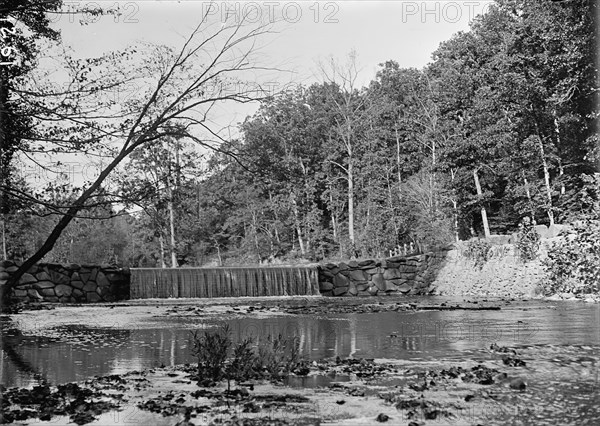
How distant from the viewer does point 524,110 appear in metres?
23.5

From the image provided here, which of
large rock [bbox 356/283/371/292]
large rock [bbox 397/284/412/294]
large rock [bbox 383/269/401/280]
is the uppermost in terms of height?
large rock [bbox 383/269/401/280]

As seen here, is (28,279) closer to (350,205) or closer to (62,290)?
(62,290)

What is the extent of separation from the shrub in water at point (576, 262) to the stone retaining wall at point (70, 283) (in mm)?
12613

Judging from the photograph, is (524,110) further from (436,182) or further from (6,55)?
(6,55)

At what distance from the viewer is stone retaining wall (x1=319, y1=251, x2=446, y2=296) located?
21281mm

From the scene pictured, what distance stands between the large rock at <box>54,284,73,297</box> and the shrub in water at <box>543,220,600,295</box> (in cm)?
1323

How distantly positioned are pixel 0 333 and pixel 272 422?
6.81m

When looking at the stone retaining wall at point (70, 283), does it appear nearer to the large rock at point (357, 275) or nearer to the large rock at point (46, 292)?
the large rock at point (46, 292)

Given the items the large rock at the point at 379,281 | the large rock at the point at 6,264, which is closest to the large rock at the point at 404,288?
the large rock at the point at 379,281

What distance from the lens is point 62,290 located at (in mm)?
18578

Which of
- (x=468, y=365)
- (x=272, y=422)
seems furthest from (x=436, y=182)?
(x=272, y=422)

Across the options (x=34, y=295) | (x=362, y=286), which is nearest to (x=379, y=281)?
(x=362, y=286)

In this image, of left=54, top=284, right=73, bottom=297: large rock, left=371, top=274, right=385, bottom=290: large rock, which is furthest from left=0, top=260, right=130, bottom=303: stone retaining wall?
left=371, top=274, right=385, bottom=290: large rock

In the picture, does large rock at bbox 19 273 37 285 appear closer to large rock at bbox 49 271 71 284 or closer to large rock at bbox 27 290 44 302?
large rock at bbox 27 290 44 302
